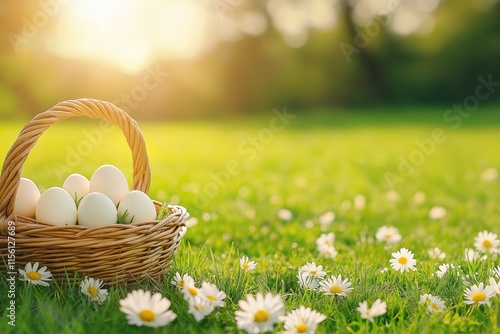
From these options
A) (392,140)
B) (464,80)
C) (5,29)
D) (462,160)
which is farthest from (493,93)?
(5,29)

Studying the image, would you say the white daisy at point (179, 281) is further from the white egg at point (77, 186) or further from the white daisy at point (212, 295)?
the white egg at point (77, 186)

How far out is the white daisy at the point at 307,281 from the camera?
2160 millimetres

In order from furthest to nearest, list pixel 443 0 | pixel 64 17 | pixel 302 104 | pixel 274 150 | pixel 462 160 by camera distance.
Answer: pixel 443 0 → pixel 302 104 → pixel 64 17 → pixel 274 150 → pixel 462 160

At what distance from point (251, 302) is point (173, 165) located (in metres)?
4.70

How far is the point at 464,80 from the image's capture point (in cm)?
1708

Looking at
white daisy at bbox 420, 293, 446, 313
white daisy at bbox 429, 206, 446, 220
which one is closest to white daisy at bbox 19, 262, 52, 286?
white daisy at bbox 420, 293, 446, 313

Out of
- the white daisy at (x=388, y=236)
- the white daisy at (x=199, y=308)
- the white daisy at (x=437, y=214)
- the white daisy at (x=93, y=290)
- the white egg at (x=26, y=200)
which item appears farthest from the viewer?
the white daisy at (x=437, y=214)

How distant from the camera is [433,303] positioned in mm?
1943

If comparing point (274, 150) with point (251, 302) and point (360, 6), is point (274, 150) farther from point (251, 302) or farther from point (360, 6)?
point (360, 6)

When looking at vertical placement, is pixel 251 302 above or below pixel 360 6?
below

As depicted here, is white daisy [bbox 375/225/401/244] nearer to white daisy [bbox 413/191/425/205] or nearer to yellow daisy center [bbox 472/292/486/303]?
yellow daisy center [bbox 472/292/486/303]

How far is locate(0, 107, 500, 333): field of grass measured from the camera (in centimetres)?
188

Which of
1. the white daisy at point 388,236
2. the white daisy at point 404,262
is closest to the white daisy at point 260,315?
the white daisy at point 404,262

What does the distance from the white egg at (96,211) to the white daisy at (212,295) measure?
1.38 ft
